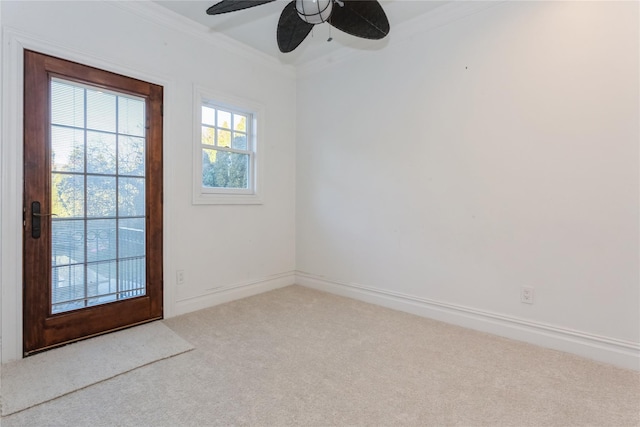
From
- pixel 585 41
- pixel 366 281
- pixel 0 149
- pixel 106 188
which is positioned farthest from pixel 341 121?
pixel 0 149

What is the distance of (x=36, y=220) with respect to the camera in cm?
213

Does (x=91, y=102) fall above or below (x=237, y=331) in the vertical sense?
above

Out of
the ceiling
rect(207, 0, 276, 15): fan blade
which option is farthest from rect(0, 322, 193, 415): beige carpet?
the ceiling

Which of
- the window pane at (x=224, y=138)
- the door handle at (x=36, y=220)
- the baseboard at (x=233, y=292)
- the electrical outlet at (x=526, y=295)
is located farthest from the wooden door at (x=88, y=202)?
the electrical outlet at (x=526, y=295)

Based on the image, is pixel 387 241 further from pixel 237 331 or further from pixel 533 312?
pixel 237 331

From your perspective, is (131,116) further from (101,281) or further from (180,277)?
(180,277)

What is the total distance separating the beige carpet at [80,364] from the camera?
1.71m

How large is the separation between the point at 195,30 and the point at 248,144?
3.82 feet

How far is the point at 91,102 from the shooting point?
2383mm

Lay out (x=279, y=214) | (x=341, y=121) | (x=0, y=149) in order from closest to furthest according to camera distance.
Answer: (x=0, y=149) < (x=341, y=121) < (x=279, y=214)

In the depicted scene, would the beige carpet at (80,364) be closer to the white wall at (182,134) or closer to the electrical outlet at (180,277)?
the white wall at (182,134)

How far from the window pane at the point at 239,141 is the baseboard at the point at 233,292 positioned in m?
1.49

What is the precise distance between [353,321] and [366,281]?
62 cm

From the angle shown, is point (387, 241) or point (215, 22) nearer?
→ point (215, 22)
